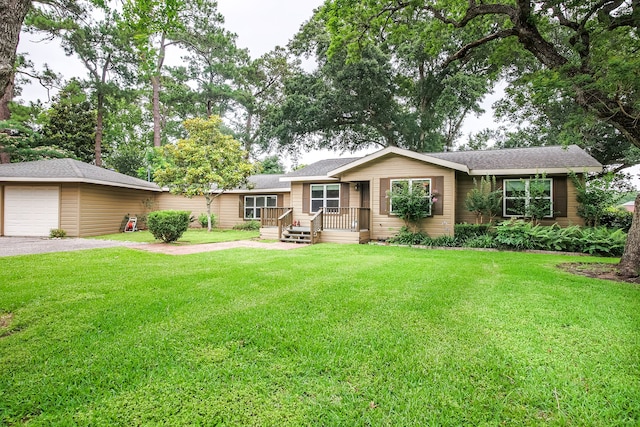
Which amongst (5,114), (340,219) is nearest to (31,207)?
(5,114)

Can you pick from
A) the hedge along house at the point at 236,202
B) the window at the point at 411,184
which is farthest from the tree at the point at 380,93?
the window at the point at 411,184

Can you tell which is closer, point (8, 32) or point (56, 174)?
point (8, 32)

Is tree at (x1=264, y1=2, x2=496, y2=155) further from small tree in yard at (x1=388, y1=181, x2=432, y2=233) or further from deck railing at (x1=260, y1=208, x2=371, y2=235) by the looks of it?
deck railing at (x1=260, y1=208, x2=371, y2=235)

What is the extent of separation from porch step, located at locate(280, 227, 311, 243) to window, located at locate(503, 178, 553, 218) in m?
7.36

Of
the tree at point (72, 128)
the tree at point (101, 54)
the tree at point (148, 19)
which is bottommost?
the tree at point (148, 19)

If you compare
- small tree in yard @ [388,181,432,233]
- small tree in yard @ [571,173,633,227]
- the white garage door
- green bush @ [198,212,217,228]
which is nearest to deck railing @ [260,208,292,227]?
small tree in yard @ [388,181,432,233]

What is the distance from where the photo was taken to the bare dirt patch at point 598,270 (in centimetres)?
539

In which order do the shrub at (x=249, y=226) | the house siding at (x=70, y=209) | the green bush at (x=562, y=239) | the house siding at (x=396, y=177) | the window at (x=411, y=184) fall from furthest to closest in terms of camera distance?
the shrub at (x=249, y=226) → the house siding at (x=70, y=209) → the window at (x=411, y=184) → the house siding at (x=396, y=177) → the green bush at (x=562, y=239)

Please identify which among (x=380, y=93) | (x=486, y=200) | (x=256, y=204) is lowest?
(x=486, y=200)

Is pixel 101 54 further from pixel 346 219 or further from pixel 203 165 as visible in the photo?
pixel 346 219

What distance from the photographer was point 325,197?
43.1 ft

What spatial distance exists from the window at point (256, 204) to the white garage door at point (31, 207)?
8.64 meters

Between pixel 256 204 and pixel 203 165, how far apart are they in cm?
410

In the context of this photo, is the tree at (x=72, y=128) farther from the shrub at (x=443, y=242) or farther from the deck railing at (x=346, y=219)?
the shrub at (x=443, y=242)
